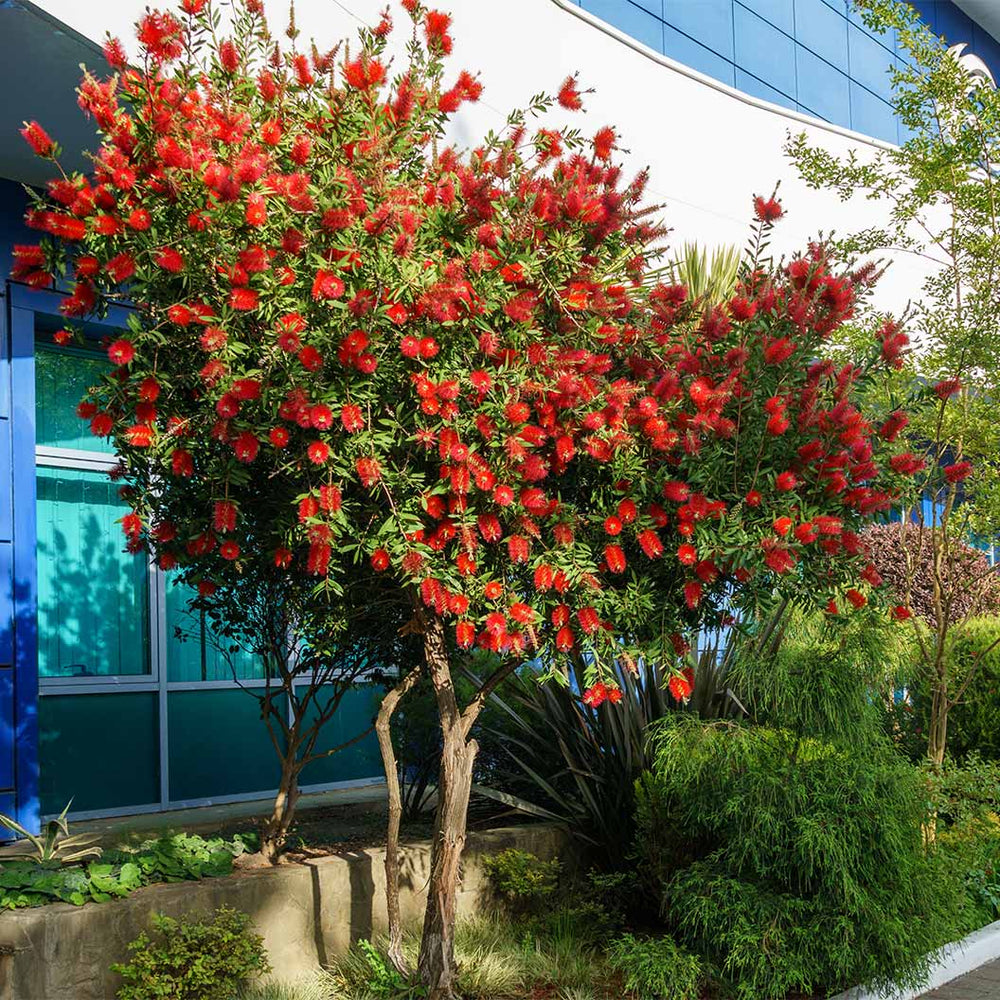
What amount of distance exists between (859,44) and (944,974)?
520 inches

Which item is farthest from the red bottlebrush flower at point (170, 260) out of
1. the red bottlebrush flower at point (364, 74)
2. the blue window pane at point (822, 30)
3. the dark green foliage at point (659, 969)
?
the blue window pane at point (822, 30)

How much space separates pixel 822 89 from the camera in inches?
598

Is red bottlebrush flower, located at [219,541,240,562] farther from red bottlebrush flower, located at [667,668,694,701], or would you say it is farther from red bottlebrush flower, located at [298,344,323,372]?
red bottlebrush flower, located at [667,668,694,701]

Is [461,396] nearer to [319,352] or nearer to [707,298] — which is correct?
[319,352]

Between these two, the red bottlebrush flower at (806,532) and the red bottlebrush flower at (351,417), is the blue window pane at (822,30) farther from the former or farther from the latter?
the red bottlebrush flower at (351,417)

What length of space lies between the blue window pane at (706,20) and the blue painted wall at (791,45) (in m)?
0.01

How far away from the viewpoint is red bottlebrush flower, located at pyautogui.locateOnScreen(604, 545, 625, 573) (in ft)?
14.4

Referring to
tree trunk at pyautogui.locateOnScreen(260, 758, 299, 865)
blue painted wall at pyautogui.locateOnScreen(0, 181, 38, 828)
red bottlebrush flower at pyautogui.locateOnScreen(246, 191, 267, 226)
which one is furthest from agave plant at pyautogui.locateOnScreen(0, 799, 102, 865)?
red bottlebrush flower at pyautogui.locateOnScreen(246, 191, 267, 226)

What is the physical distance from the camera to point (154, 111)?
3.77m

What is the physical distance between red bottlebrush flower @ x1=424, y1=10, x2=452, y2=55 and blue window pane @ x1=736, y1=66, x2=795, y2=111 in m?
9.83

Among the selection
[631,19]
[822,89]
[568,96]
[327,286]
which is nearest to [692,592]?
[327,286]

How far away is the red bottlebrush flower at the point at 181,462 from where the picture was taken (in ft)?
13.1

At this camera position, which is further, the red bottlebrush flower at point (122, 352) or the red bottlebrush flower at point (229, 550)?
the red bottlebrush flower at point (229, 550)

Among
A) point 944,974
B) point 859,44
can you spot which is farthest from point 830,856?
point 859,44
